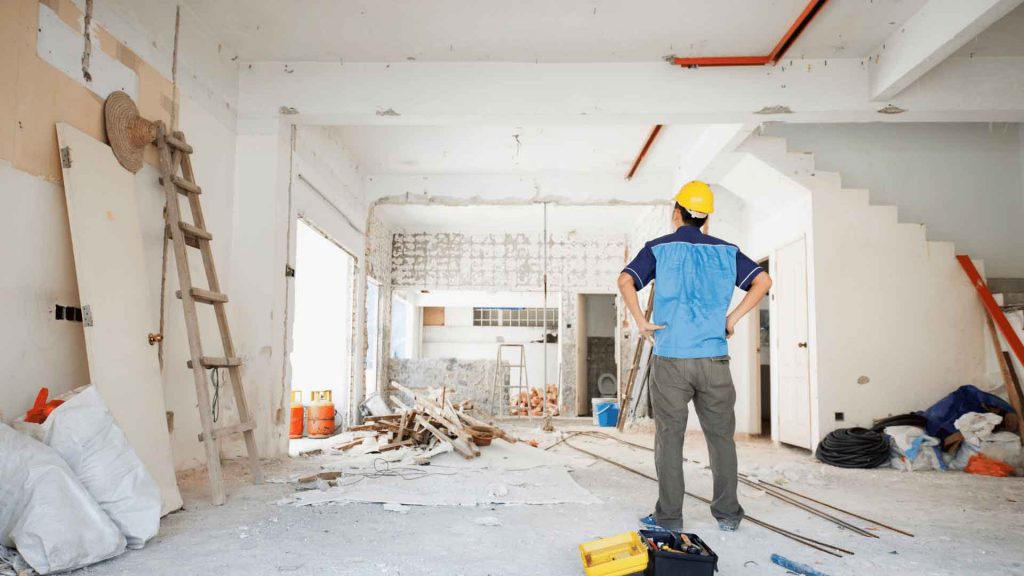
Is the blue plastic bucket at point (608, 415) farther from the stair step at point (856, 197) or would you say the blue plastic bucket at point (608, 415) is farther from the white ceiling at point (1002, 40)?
the white ceiling at point (1002, 40)

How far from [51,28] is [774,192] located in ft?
20.2

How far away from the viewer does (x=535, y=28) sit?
4.93 m

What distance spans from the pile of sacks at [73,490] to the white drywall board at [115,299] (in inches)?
14.6

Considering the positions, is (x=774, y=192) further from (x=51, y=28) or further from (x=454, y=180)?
(x=51, y=28)

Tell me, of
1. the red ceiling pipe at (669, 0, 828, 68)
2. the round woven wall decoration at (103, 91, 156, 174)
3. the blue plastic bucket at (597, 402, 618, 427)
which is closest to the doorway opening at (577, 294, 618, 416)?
the blue plastic bucket at (597, 402, 618, 427)

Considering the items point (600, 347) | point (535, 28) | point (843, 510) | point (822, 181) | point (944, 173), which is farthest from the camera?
point (600, 347)

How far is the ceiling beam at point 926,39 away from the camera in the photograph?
3.94 meters

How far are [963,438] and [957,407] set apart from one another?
0.32m

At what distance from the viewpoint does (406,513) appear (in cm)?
351

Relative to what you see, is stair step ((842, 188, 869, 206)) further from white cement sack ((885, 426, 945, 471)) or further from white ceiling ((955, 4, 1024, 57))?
white cement sack ((885, 426, 945, 471))

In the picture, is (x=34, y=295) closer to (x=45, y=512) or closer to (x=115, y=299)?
(x=115, y=299)

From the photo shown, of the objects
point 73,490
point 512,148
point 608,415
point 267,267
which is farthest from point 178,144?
point 608,415

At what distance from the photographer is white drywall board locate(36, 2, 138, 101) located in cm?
332

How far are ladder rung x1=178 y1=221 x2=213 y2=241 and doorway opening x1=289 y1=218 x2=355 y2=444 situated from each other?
4.19m
